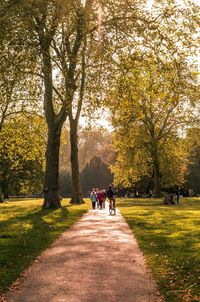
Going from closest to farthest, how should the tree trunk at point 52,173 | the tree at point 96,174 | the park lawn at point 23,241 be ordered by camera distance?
the park lawn at point 23,241, the tree trunk at point 52,173, the tree at point 96,174

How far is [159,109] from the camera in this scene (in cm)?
6562

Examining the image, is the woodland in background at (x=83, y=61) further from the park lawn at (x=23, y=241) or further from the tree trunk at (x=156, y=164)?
the tree trunk at (x=156, y=164)

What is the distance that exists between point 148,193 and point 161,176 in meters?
10.8

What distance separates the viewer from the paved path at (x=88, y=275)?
9297 millimetres

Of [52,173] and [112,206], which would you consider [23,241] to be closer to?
[112,206]

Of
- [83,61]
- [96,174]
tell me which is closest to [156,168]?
[96,174]

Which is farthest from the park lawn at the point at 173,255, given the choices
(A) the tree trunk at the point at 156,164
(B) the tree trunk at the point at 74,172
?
(A) the tree trunk at the point at 156,164

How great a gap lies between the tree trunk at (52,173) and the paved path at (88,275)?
17.5 m

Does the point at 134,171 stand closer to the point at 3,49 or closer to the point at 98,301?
the point at 3,49

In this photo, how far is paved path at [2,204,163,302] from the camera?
9.30m

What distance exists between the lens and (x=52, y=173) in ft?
116

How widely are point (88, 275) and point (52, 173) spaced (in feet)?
79.6

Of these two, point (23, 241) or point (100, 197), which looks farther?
point (100, 197)

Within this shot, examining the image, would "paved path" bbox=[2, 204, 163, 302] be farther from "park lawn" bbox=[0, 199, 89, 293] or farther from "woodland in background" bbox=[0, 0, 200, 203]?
"woodland in background" bbox=[0, 0, 200, 203]
